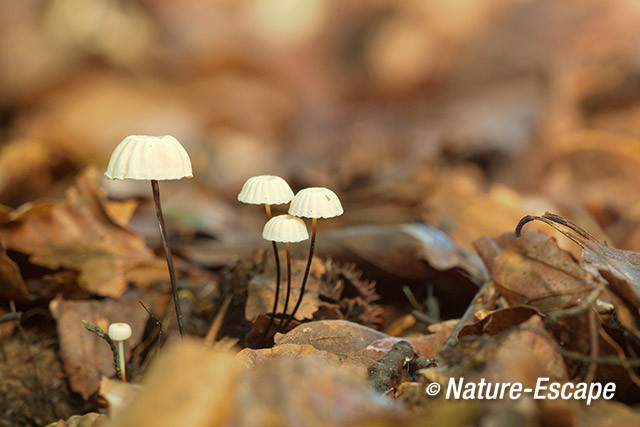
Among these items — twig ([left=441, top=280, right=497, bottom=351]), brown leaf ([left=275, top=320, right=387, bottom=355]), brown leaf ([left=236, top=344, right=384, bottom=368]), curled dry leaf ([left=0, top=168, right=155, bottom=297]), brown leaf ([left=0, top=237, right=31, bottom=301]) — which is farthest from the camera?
curled dry leaf ([left=0, top=168, right=155, bottom=297])

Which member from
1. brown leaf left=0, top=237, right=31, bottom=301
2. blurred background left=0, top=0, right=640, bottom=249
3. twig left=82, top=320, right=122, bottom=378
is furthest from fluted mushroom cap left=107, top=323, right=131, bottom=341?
blurred background left=0, top=0, right=640, bottom=249

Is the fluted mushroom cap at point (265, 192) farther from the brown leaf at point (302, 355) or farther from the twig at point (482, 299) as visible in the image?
the twig at point (482, 299)

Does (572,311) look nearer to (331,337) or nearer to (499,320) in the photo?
(499,320)

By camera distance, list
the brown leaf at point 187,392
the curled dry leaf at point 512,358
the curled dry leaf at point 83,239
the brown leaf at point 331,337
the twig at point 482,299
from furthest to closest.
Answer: the curled dry leaf at point 83,239 → the twig at point 482,299 → the brown leaf at point 331,337 → the curled dry leaf at point 512,358 → the brown leaf at point 187,392

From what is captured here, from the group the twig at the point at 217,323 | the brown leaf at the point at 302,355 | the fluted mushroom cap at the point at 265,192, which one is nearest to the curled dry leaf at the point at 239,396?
the brown leaf at the point at 302,355

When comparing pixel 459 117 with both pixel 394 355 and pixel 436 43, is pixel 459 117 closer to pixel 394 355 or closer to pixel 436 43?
pixel 436 43

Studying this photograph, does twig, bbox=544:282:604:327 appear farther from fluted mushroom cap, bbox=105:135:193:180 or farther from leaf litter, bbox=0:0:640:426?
fluted mushroom cap, bbox=105:135:193:180
